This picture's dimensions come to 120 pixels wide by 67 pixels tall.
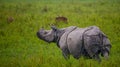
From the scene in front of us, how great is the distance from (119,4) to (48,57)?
289 centimetres

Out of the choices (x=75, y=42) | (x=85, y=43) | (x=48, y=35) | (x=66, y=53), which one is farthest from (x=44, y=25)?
(x=85, y=43)

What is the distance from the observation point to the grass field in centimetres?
512

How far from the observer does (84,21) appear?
7.22 m

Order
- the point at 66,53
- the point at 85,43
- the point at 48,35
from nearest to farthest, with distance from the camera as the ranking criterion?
1. the point at 85,43
2. the point at 66,53
3. the point at 48,35

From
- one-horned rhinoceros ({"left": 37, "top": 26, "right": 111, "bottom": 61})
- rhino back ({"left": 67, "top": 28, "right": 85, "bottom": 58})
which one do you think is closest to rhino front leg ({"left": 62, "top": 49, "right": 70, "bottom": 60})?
one-horned rhinoceros ({"left": 37, "top": 26, "right": 111, "bottom": 61})

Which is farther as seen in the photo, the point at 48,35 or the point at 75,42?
the point at 48,35

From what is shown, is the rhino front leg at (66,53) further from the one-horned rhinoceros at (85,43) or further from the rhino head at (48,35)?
the rhino head at (48,35)

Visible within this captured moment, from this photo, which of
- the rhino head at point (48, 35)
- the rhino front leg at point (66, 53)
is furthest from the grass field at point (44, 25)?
the rhino head at point (48, 35)

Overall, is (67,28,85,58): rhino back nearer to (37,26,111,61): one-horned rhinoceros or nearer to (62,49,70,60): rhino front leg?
(37,26,111,61): one-horned rhinoceros

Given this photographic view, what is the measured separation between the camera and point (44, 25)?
288 inches

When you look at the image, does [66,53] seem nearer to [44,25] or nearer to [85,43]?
[85,43]

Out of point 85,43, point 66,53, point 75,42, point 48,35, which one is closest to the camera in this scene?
point 85,43

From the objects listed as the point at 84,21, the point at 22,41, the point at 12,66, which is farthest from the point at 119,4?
the point at 12,66

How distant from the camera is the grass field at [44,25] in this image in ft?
16.8
